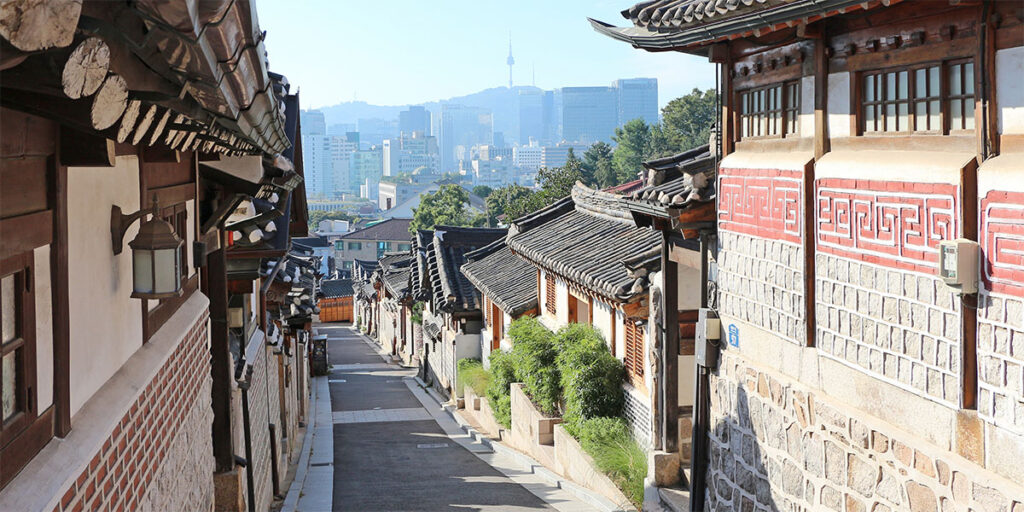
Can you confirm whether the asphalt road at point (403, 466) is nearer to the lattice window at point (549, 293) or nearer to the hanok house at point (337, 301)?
the lattice window at point (549, 293)

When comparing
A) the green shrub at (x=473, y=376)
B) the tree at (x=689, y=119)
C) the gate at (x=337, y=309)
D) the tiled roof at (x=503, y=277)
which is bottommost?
the gate at (x=337, y=309)

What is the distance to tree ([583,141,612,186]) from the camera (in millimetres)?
70744

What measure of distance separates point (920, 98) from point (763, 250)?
2.67 meters

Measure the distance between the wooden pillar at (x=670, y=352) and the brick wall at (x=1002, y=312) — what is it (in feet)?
21.8

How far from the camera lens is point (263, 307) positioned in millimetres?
18344

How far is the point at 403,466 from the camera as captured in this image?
20281mm

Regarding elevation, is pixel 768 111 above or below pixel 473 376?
above

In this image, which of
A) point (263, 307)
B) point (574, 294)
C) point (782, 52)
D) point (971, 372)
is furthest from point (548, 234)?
point (971, 372)

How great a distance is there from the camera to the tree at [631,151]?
7088 centimetres

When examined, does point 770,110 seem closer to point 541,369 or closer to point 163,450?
point 163,450

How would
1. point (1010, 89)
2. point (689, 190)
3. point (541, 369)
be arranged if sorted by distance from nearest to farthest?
1. point (1010, 89)
2. point (689, 190)
3. point (541, 369)

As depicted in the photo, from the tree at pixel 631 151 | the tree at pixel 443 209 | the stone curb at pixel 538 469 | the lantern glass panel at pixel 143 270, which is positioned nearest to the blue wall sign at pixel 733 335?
the stone curb at pixel 538 469

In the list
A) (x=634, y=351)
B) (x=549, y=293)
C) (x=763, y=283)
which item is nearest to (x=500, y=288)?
(x=549, y=293)

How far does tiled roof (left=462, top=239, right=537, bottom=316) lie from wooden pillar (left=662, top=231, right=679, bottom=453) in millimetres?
10059
